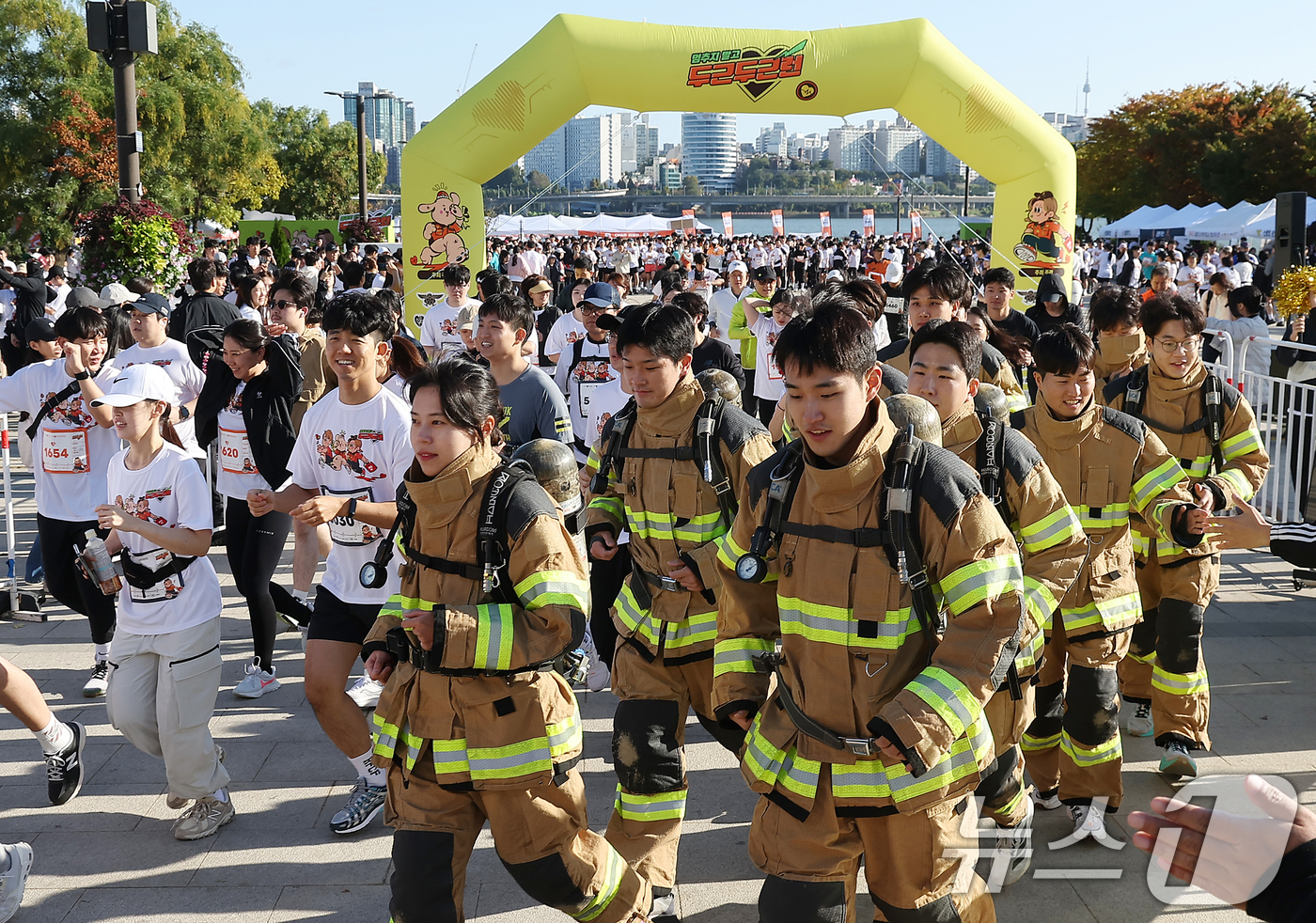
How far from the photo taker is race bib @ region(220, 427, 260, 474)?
6.34m

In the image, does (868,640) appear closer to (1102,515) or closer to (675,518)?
(675,518)

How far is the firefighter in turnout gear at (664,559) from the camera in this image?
3945 mm

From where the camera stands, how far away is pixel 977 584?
8.94ft

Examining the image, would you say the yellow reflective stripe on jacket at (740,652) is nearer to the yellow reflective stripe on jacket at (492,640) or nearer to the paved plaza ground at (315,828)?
the yellow reflective stripe on jacket at (492,640)

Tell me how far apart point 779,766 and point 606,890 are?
A: 80 cm

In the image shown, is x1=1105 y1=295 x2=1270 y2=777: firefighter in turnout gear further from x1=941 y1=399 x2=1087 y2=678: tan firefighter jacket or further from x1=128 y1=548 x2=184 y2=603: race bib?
x1=128 y1=548 x2=184 y2=603: race bib

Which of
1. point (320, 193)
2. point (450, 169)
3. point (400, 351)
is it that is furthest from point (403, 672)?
point (320, 193)

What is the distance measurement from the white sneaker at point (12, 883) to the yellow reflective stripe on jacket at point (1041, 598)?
137 inches

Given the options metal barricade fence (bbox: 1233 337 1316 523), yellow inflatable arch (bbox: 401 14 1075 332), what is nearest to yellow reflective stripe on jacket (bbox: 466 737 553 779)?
metal barricade fence (bbox: 1233 337 1316 523)

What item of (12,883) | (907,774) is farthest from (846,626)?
(12,883)

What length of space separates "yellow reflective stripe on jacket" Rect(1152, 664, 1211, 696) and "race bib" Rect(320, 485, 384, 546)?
337cm

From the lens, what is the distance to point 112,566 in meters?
4.55

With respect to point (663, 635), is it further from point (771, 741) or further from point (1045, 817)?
point (1045, 817)

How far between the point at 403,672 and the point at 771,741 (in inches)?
43.3
